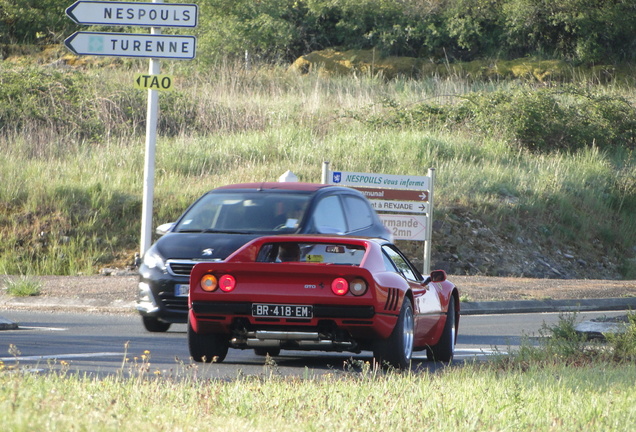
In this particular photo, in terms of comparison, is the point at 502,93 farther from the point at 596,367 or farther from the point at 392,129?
the point at 596,367

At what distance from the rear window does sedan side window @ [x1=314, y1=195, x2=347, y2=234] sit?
96.5 inches

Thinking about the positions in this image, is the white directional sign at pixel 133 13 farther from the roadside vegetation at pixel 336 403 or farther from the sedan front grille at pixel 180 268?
the roadside vegetation at pixel 336 403

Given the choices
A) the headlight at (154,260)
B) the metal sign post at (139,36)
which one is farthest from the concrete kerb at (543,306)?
the headlight at (154,260)

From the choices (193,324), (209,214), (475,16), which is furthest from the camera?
(475,16)

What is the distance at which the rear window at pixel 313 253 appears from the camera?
32.3 ft

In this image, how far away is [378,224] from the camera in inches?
552

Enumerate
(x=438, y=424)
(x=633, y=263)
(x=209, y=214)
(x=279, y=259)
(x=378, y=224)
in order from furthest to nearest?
1. (x=633, y=263)
2. (x=378, y=224)
3. (x=209, y=214)
4. (x=279, y=259)
5. (x=438, y=424)

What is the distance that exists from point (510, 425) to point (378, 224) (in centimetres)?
820

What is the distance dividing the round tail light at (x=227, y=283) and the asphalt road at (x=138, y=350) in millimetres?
697

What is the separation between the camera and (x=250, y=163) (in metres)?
25.0

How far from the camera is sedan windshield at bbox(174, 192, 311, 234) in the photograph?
1249 cm

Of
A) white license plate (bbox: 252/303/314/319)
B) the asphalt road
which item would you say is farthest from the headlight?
white license plate (bbox: 252/303/314/319)

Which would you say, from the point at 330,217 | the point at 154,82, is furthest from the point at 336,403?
the point at 154,82

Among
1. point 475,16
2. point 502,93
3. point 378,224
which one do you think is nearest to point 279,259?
point 378,224
